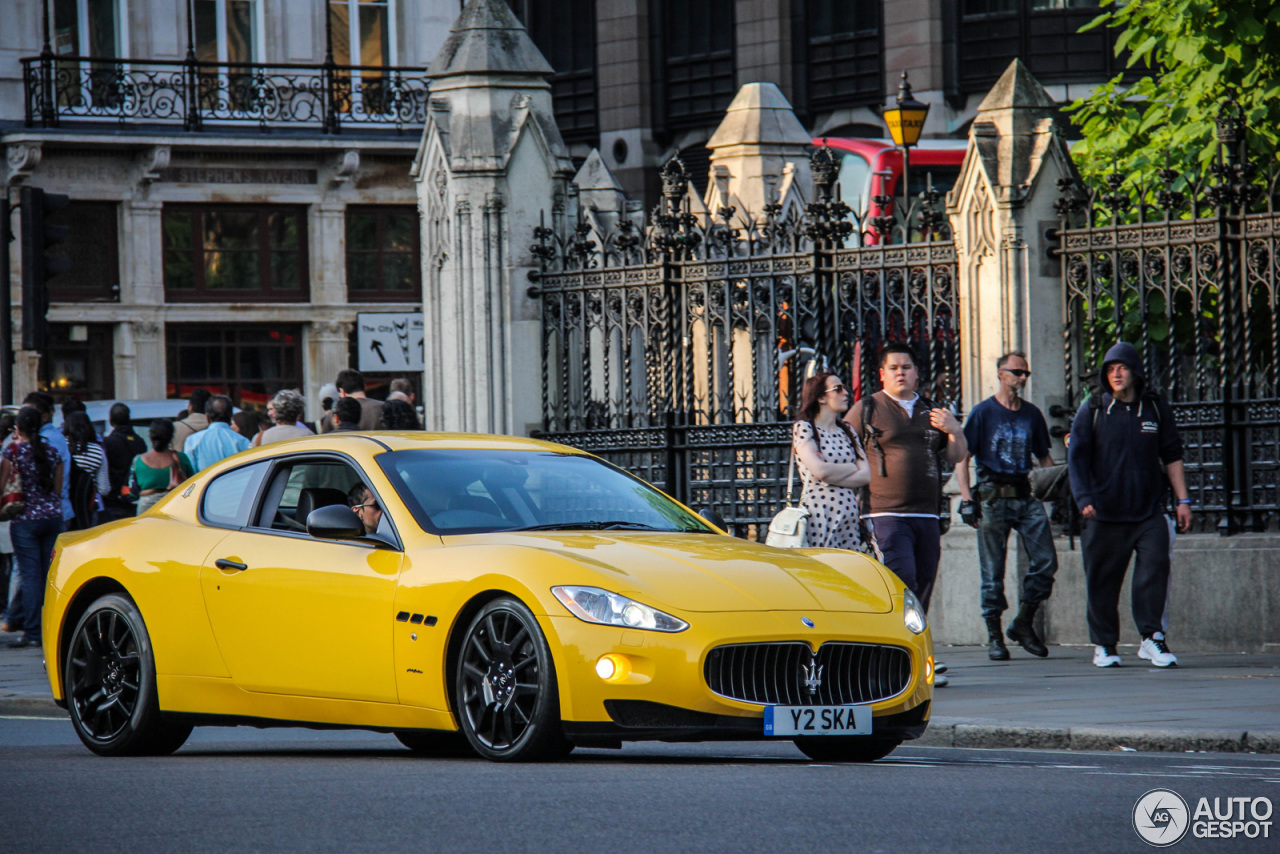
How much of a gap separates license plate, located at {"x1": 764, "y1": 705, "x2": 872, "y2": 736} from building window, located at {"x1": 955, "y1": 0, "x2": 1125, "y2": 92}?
29621mm

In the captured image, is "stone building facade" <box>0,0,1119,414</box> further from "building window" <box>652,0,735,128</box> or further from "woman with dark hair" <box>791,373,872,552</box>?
"woman with dark hair" <box>791,373,872,552</box>

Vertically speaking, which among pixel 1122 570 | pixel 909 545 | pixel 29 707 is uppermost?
pixel 909 545

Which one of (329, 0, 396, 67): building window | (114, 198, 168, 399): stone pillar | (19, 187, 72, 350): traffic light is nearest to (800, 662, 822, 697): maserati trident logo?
(19, 187, 72, 350): traffic light

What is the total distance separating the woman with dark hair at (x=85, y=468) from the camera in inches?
670

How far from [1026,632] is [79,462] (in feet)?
26.2

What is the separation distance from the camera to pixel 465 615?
8367mm

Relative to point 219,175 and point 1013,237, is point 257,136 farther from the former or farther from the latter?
point 1013,237

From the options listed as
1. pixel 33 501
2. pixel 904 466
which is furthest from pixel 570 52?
pixel 904 466

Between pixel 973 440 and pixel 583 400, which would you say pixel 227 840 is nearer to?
pixel 973 440

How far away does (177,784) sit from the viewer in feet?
26.2

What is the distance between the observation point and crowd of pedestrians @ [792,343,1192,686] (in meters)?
11.6

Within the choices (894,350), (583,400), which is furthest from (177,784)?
(583,400)

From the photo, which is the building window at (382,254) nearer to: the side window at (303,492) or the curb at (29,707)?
the curb at (29,707)

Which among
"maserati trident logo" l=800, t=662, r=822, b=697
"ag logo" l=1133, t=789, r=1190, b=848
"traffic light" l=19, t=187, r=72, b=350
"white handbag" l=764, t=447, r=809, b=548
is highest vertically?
"traffic light" l=19, t=187, r=72, b=350
